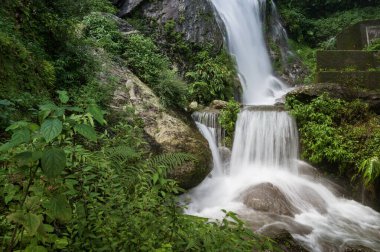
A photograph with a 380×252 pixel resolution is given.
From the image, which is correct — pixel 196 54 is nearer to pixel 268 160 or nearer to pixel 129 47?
pixel 129 47

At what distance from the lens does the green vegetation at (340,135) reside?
721cm

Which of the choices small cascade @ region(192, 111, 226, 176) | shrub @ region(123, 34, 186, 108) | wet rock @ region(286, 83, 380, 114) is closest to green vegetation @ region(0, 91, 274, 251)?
shrub @ region(123, 34, 186, 108)

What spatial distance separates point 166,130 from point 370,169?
4.34 metres

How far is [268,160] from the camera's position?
27.8 feet

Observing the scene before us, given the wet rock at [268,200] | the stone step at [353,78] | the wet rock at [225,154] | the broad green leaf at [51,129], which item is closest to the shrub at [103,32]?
the wet rock at [225,154]

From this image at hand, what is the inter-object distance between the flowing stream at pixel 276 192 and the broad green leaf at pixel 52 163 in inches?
181

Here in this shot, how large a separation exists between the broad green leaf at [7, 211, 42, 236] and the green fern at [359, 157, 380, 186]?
667 centimetres

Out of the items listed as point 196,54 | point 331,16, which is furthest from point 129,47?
point 331,16

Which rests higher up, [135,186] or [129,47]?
[129,47]

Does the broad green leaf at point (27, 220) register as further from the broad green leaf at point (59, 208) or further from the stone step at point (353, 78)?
the stone step at point (353, 78)

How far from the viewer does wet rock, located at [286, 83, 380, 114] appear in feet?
28.0

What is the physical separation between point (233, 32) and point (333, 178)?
9.08 metres

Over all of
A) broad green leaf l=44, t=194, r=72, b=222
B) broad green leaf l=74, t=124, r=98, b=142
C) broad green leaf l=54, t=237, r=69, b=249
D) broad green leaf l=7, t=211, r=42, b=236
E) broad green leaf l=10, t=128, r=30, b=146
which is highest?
broad green leaf l=74, t=124, r=98, b=142

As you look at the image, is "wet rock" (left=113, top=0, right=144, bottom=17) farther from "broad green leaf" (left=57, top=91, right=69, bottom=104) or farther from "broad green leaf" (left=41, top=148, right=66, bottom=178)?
"broad green leaf" (left=41, top=148, right=66, bottom=178)
